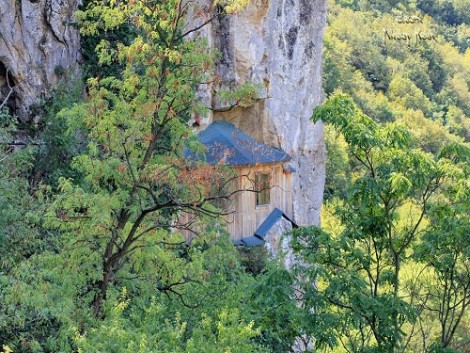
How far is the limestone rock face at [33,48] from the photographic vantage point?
723 inches

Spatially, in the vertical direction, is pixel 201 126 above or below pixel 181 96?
below

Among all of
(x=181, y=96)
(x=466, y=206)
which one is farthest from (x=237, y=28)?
(x=466, y=206)

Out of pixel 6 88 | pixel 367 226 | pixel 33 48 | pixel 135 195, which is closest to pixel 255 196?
pixel 33 48

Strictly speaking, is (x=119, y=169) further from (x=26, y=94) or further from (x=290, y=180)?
(x=290, y=180)

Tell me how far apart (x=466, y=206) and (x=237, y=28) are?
53.3 ft

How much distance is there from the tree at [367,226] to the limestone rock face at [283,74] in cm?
1394

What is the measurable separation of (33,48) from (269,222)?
9.41m

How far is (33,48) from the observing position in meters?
18.9

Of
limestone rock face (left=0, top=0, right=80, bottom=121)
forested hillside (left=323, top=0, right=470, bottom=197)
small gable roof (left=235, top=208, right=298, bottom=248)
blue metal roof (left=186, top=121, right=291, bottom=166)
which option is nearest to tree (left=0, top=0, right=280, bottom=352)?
limestone rock face (left=0, top=0, right=80, bottom=121)

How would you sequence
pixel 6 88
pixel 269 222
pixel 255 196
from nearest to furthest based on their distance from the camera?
pixel 6 88, pixel 255 196, pixel 269 222

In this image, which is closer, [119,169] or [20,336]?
[20,336]

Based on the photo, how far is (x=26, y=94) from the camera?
18.5 metres

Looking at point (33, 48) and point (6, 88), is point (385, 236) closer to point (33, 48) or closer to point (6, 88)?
point (6, 88)

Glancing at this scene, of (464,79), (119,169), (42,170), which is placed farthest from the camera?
(464,79)
